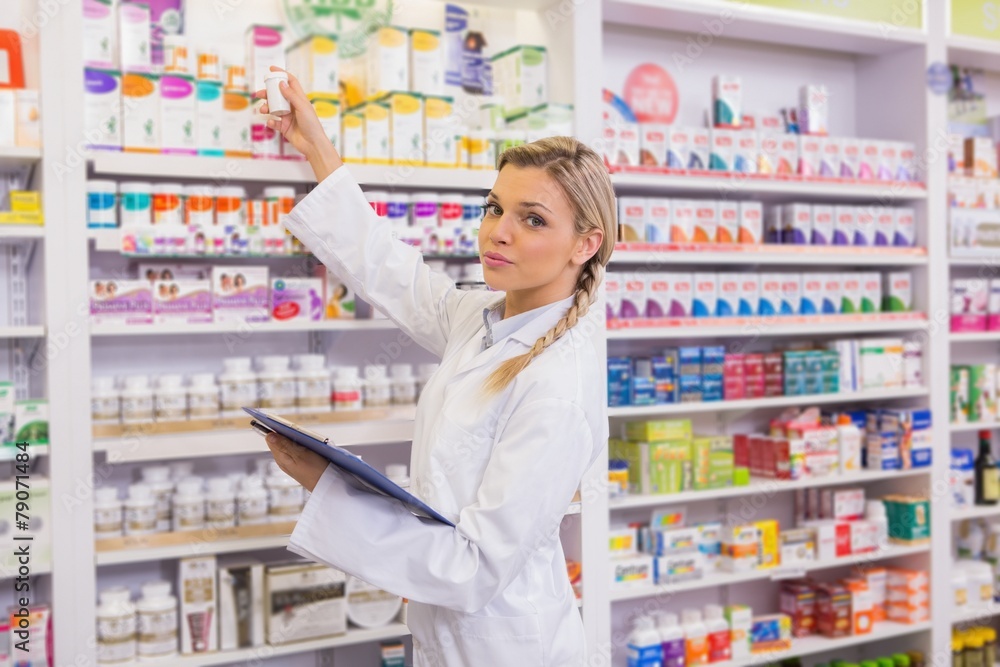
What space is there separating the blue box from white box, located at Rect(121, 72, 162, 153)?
71.9 inches

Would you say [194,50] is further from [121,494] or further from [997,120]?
[997,120]

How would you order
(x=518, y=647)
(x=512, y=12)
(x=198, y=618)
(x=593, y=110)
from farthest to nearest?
(x=512, y=12) < (x=593, y=110) < (x=198, y=618) < (x=518, y=647)

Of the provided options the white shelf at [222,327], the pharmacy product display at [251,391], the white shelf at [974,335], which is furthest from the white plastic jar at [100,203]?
the white shelf at [974,335]

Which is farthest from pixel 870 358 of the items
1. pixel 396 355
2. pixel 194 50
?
pixel 194 50

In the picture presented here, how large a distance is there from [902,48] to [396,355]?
9.14 ft

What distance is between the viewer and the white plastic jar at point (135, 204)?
2.95 metres

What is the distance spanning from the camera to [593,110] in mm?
3582

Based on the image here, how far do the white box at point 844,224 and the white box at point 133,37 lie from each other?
9.34 ft

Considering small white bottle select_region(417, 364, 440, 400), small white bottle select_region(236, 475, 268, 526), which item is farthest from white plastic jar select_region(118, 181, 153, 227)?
small white bottle select_region(417, 364, 440, 400)

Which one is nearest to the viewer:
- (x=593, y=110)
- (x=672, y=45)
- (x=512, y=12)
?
(x=593, y=110)

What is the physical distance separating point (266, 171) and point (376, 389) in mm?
804

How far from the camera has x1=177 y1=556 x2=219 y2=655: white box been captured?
3.05 meters

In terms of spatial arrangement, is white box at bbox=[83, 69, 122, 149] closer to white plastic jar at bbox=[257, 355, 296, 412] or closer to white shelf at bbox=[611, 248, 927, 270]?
white plastic jar at bbox=[257, 355, 296, 412]

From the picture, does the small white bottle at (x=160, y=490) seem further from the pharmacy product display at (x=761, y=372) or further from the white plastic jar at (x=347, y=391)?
the pharmacy product display at (x=761, y=372)
